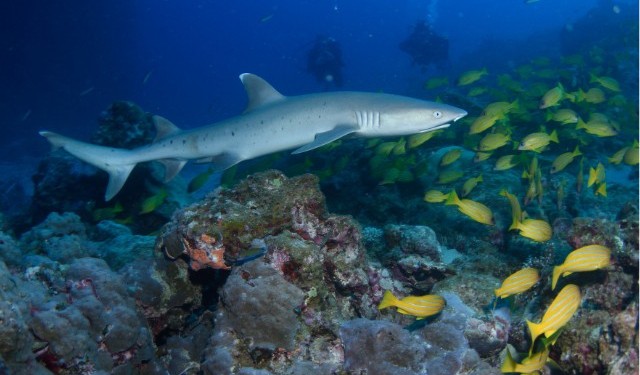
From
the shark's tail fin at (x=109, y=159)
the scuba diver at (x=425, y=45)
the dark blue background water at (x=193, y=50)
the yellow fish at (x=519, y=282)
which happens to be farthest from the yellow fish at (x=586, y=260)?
the scuba diver at (x=425, y=45)

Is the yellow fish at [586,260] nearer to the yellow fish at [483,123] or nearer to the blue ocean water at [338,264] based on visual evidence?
the blue ocean water at [338,264]

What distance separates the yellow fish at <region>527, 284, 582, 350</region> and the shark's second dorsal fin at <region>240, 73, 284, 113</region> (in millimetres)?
4895

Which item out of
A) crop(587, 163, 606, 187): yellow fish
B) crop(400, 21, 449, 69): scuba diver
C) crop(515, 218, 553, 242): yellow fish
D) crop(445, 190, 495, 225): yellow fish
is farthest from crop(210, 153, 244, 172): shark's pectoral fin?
crop(400, 21, 449, 69): scuba diver

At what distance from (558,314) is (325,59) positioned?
34.4 m

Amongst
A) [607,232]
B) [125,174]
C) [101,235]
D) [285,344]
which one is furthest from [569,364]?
[101,235]

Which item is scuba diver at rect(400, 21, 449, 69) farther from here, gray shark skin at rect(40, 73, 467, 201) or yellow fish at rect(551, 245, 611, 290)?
yellow fish at rect(551, 245, 611, 290)

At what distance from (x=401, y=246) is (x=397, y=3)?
185 metres

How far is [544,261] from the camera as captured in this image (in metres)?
4.49

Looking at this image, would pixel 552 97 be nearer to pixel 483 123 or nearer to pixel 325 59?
pixel 483 123

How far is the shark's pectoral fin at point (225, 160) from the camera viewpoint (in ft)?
20.1

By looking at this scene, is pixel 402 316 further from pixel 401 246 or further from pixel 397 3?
pixel 397 3

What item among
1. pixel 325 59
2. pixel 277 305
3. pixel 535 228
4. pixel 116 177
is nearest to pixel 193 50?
pixel 325 59

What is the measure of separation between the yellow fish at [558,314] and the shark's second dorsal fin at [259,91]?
4895mm

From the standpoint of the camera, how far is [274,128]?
605 centimetres
